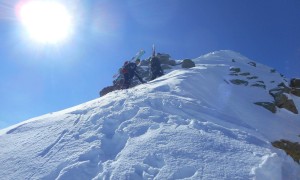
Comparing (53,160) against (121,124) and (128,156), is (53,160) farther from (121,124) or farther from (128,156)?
(121,124)

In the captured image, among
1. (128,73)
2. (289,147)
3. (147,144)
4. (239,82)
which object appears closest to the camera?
(147,144)

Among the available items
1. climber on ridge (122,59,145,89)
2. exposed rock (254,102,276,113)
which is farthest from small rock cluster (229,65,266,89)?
climber on ridge (122,59,145,89)

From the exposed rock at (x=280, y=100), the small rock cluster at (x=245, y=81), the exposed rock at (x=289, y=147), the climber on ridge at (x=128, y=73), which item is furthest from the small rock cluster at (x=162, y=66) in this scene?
the exposed rock at (x=289, y=147)

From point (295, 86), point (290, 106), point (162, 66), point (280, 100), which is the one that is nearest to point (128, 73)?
point (280, 100)

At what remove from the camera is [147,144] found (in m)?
9.78

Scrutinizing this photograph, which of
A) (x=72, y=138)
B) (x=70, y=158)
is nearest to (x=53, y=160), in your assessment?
(x=70, y=158)

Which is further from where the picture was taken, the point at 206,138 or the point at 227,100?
the point at 227,100

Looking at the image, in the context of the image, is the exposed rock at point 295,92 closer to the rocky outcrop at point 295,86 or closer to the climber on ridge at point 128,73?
the rocky outcrop at point 295,86

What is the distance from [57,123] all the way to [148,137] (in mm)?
4412

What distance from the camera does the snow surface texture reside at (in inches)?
336

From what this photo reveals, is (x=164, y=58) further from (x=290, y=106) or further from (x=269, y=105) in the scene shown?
(x=269, y=105)

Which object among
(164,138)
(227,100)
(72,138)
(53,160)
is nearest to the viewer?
(53,160)

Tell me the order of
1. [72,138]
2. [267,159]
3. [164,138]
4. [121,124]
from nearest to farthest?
[267,159], [164,138], [72,138], [121,124]

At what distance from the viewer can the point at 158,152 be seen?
9242mm
